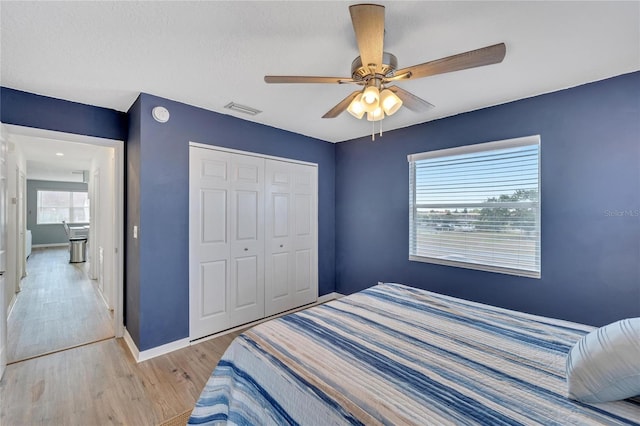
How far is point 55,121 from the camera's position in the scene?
249 centimetres

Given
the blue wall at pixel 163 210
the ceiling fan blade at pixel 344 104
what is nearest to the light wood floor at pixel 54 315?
the blue wall at pixel 163 210

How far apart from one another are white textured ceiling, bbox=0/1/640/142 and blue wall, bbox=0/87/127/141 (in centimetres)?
10

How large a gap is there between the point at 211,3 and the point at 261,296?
2868 mm

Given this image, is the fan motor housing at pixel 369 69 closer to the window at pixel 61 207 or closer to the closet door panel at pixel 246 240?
the closet door panel at pixel 246 240

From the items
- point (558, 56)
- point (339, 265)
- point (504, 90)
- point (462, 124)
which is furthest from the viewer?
point (339, 265)

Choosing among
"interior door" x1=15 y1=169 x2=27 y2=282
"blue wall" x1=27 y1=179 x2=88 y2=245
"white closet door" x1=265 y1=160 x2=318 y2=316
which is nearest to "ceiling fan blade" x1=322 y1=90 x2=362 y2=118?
"white closet door" x1=265 y1=160 x2=318 y2=316

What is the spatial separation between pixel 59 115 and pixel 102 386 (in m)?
2.35

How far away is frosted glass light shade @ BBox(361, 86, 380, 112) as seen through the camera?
5.33 ft

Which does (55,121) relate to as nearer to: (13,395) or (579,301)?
(13,395)

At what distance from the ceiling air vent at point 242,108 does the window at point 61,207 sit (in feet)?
31.8

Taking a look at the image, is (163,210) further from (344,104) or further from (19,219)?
(19,219)

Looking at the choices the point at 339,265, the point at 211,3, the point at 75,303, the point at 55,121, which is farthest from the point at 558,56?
the point at 75,303

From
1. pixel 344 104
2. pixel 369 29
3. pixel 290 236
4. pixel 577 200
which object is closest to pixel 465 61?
pixel 369 29

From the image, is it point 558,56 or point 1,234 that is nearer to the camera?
point 558,56
